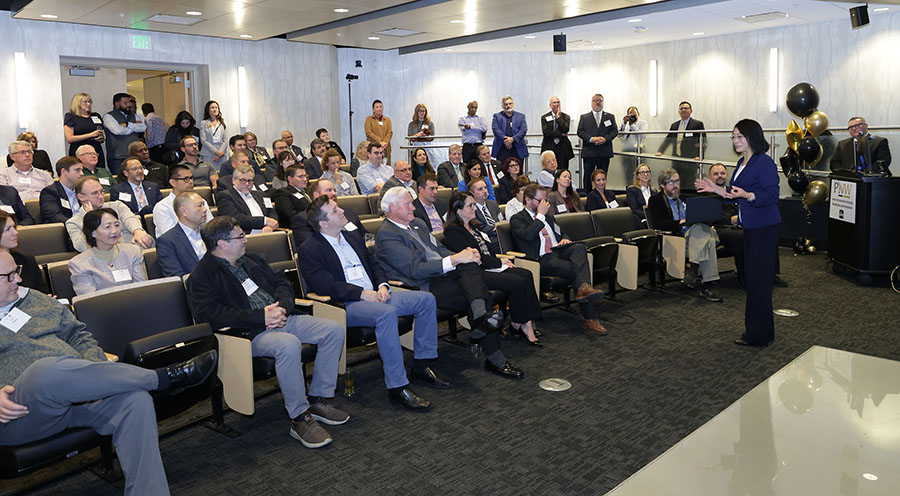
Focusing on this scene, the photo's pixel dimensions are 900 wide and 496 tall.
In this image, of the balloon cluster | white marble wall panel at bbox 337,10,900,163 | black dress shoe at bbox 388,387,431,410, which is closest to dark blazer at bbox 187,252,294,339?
black dress shoe at bbox 388,387,431,410

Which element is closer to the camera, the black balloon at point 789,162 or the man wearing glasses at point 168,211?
the man wearing glasses at point 168,211

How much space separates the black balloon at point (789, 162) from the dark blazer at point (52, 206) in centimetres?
838

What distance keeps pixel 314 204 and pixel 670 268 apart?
13.0 ft

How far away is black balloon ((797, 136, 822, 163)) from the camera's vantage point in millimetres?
8820

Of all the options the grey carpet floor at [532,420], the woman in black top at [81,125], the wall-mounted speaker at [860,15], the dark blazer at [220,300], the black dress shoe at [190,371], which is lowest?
the grey carpet floor at [532,420]

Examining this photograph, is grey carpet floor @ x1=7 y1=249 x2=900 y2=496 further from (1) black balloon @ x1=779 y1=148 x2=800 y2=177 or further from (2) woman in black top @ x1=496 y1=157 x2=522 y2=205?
(1) black balloon @ x1=779 y1=148 x2=800 y2=177

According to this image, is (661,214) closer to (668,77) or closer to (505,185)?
(505,185)

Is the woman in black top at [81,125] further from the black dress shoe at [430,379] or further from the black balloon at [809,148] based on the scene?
the black balloon at [809,148]

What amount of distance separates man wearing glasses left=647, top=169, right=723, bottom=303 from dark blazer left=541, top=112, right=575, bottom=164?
12.3 feet

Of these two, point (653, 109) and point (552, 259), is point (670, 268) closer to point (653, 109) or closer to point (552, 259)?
point (552, 259)

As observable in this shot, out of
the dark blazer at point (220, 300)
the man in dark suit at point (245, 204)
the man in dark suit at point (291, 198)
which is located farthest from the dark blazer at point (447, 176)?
the dark blazer at point (220, 300)

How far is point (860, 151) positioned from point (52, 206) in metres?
8.31

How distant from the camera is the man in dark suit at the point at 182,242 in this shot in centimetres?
430

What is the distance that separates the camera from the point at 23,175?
21.9ft
